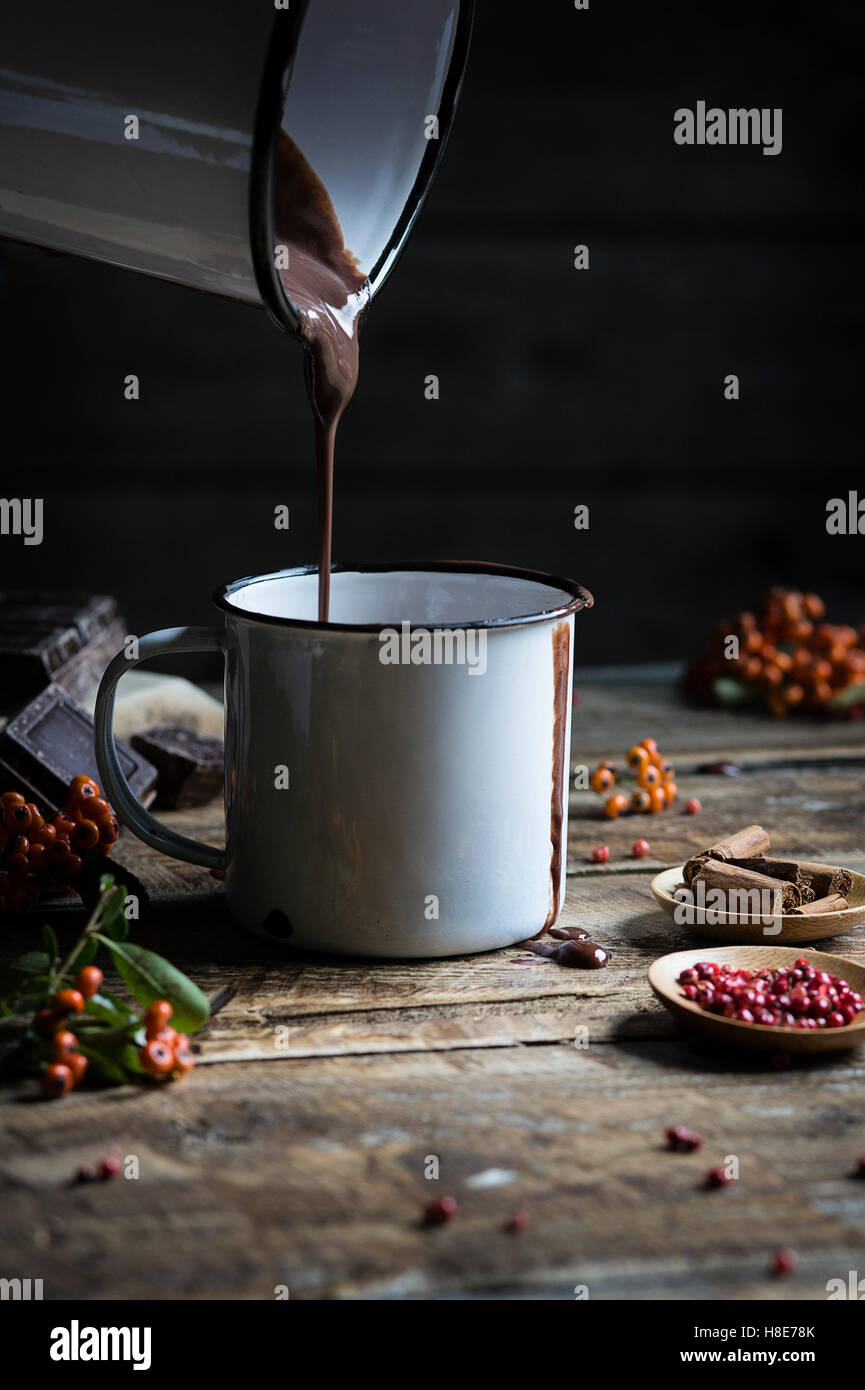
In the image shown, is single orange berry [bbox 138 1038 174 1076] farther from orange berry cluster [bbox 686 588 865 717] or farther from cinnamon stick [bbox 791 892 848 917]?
orange berry cluster [bbox 686 588 865 717]

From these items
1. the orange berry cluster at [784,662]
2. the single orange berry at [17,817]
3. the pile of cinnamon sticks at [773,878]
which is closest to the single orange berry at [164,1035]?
the single orange berry at [17,817]

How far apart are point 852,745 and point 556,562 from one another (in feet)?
2.28

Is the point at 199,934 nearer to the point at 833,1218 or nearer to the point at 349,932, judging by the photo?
the point at 349,932

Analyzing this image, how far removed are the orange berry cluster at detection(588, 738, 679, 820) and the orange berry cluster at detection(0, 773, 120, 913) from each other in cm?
43

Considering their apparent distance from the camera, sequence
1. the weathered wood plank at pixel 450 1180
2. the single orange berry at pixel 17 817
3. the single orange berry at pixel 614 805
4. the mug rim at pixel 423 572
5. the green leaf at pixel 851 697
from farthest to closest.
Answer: the green leaf at pixel 851 697
the single orange berry at pixel 614 805
the single orange berry at pixel 17 817
the mug rim at pixel 423 572
the weathered wood plank at pixel 450 1180

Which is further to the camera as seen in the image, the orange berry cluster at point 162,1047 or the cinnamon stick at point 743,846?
the cinnamon stick at point 743,846

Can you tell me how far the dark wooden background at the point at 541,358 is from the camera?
1.83 meters

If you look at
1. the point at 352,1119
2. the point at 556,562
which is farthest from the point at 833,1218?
the point at 556,562

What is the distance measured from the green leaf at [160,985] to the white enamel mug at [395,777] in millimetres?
116

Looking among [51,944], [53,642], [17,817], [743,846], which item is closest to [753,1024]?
[743,846]

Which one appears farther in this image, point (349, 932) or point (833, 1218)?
point (349, 932)

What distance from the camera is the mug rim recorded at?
0.79 metres

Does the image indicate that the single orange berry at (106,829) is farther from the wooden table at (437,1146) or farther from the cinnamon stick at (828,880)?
the cinnamon stick at (828,880)

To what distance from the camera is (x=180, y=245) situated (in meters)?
0.76
